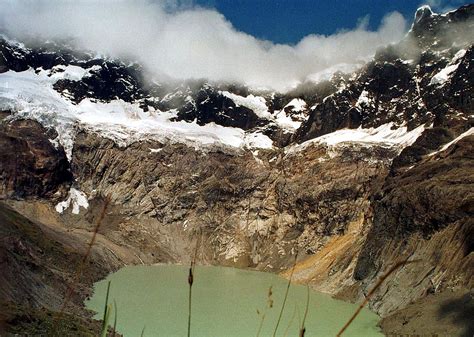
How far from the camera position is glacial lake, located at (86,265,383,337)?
39781 mm

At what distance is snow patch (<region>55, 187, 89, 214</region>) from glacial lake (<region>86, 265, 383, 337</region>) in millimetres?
41251

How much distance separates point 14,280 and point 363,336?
25.0 meters

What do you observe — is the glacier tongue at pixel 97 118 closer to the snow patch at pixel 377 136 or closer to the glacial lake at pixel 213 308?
the snow patch at pixel 377 136

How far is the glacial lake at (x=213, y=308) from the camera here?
39.8 m

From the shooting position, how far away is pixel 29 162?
113625mm

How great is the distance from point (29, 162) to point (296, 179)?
2235 inches

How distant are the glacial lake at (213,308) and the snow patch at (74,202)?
135ft

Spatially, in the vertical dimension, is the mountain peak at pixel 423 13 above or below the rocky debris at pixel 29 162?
above

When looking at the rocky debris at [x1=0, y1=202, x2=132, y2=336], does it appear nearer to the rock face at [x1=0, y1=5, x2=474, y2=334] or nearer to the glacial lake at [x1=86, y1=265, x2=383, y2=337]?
the rock face at [x1=0, y1=5, x2=474, y2=334]

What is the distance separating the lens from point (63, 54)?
574 ft

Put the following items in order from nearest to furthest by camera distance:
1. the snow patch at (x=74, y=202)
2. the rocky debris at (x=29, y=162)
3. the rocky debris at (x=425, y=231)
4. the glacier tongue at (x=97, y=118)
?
the rocky debris at (x=425, y=231) → the rocky debris at (x=29, y=162) → the snow patch at (x=74, y=202) → the glacier tongue at (x=97, y=118)

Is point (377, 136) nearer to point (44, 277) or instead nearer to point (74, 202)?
point (74, 202)

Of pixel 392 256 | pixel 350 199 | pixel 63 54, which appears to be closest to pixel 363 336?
pixel 392 256

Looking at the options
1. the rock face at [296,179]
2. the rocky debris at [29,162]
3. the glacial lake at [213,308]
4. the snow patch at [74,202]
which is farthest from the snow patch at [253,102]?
the glacial lake at [213,308]
